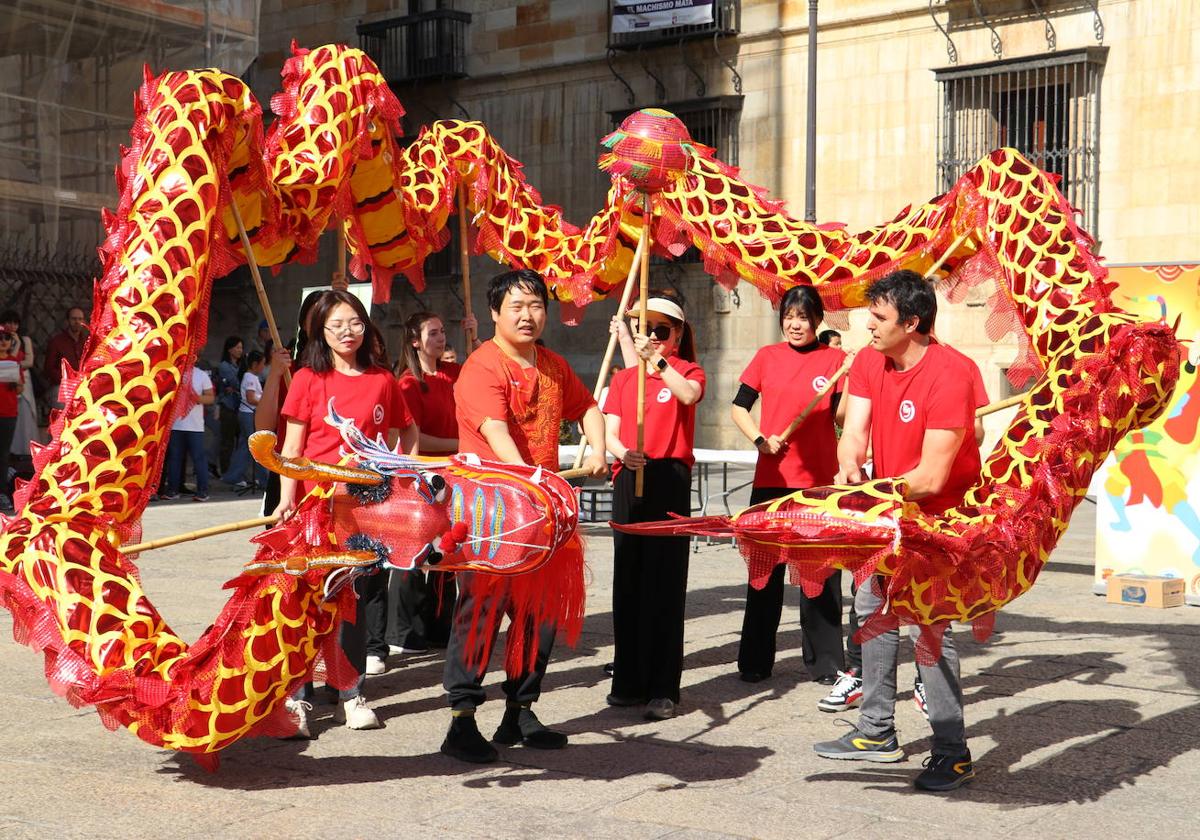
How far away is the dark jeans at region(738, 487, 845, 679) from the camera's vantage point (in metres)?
7.34

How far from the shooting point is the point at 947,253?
643 cm

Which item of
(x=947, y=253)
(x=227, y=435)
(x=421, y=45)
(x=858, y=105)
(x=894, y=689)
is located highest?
(x=421, y=45)

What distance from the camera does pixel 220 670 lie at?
5129mm

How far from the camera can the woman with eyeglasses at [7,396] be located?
45.9ft

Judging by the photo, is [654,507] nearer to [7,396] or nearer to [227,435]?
[7,396]

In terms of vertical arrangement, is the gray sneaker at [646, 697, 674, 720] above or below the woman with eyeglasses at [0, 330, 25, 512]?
below

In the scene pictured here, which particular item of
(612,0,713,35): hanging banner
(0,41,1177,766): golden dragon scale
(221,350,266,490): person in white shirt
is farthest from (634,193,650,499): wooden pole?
(612,0,713,35): hanging banner

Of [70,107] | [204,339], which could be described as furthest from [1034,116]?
[204,339]

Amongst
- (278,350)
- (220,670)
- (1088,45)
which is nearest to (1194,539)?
(278,350)

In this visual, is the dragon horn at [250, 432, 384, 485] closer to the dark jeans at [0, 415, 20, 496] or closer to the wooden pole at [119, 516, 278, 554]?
the wooden pole at [119, 516, 278, 554]

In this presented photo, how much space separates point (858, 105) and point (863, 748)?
1510 centimetres

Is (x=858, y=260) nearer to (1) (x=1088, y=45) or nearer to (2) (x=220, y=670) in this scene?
(2) (x=220, y=670)

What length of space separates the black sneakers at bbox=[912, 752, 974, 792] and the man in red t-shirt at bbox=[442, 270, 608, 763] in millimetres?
1398

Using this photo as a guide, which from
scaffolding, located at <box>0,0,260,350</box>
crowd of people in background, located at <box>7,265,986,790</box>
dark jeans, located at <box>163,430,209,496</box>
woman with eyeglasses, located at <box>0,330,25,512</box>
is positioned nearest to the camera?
crowd of people in background, located at <box>7,265,986,790</box>
